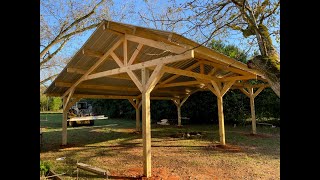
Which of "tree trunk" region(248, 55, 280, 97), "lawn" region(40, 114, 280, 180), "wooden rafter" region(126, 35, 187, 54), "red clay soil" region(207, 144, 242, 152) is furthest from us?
"red clay soil" region(207, 144, 242, 152)

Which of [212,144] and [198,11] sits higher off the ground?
[198,11]

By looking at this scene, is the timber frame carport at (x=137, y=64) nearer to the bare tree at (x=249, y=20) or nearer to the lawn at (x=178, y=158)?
the bare tree at (x=249, y=20)

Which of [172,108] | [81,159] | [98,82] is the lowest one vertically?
[81,159]

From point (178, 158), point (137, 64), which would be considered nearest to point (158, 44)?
point (137, 64)

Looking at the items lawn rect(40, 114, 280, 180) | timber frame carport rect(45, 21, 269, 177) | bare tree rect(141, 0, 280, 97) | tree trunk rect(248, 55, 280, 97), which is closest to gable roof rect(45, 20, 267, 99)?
timber frame carport rect(45, 21, 269, 177)

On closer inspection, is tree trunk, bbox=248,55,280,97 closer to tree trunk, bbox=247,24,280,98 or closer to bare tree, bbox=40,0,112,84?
tree trunk, bbox=247,24,280,98

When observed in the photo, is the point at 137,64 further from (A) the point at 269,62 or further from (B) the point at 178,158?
(A) the point at 269,62

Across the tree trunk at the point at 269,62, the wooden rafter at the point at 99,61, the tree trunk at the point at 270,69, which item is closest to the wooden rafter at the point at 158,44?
the wooden rafter at the point at 99,61

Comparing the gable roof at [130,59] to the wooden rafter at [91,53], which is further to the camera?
the wooden rafter at [91,53]
